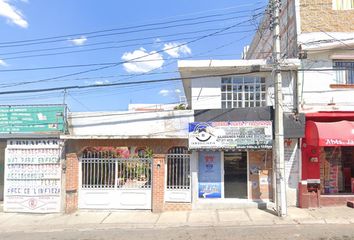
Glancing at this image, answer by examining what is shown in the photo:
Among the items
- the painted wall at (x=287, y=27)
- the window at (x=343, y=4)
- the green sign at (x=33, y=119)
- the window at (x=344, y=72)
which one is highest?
the window at (x=343, y=4)

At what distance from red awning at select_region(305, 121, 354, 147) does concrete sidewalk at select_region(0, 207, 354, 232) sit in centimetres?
238

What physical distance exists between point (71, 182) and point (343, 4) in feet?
41.4

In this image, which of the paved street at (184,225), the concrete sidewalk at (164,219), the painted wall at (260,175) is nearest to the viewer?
the paved street at (184,225)

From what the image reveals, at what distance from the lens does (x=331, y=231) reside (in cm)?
1079

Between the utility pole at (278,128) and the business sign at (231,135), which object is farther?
the business sign at (231,135)

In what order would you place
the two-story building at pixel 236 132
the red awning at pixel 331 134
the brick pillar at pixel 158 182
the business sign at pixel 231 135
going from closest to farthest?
1. the red awning at pixel 331 134
2. the business sign at pixel 231 135
3. the two-story building at pixel 236 132
4. the brick pillar at pixel 158 182

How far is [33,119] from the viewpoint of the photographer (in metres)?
15.1

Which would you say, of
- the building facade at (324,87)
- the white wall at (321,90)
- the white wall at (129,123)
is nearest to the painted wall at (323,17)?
the building facade at (324,87)

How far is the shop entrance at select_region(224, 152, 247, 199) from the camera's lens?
50.1ft

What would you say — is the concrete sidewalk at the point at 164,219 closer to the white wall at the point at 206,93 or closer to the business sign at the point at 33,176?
the business sign at the point at 33,176

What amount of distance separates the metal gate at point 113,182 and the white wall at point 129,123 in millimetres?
1047

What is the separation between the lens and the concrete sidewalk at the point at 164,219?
12.5 meters

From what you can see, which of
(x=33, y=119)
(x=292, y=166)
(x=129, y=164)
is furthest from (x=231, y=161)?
(x=33, y=119)

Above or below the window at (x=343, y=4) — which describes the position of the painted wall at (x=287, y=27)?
below
